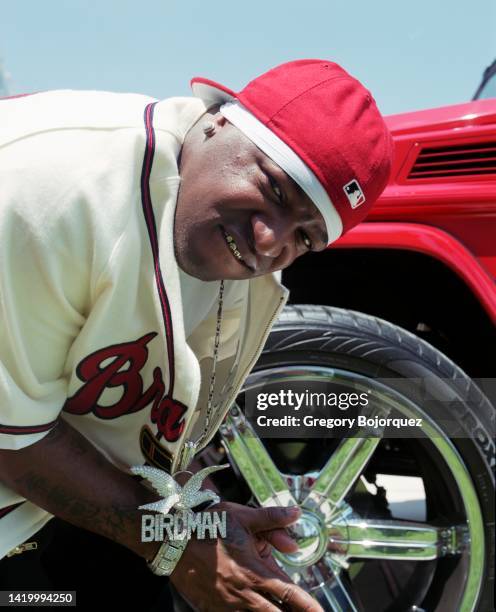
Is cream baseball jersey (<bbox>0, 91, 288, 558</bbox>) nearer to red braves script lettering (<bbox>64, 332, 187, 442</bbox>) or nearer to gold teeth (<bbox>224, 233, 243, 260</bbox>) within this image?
red braves script lettering (<bbox>64, 332, 187, 442</bbox>)

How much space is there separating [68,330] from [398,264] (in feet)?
3.88

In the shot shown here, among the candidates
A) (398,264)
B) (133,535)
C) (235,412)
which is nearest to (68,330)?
(133,535)

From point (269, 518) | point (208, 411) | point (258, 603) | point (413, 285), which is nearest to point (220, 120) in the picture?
point (208, 411)

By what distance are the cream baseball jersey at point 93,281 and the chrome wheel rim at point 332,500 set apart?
1.53ft

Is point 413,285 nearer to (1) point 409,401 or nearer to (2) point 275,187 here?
(1) point 409,401

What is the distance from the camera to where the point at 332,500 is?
5.89 ft

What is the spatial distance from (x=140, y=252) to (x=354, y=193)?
1.40 feet

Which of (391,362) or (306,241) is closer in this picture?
(306,241)

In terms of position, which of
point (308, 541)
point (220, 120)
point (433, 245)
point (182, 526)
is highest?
point (220, 120)

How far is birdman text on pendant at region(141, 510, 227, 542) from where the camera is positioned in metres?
1.27

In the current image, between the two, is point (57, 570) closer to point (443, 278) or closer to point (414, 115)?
point (443, 278)

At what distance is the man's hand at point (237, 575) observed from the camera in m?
1.28

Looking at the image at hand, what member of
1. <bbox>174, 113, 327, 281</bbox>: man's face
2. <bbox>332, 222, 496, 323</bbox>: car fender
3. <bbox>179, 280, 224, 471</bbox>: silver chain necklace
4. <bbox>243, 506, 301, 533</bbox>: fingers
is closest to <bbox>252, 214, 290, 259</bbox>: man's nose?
<bbox>174, 113, 327, 281</bbox>: man's face

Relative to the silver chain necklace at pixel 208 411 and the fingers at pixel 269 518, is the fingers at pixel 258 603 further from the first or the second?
the silver chain necklace at pixel 208 411
